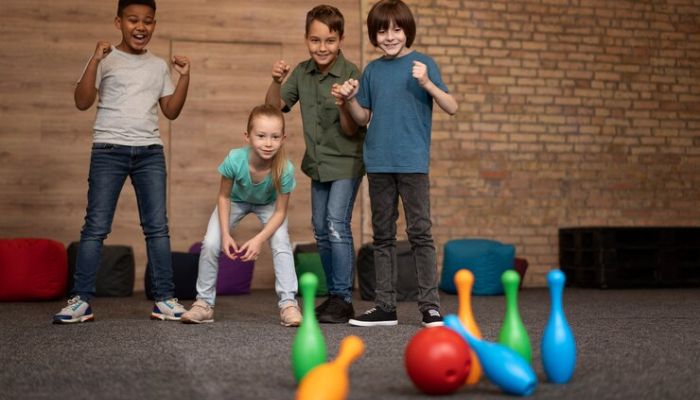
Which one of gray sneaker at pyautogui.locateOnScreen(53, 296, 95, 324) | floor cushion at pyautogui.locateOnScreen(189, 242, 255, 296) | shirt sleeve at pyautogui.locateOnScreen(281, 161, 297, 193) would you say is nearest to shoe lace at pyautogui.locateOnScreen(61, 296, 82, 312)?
gray sneaker at pyautogui.locateOnScreen(53, 296, 95, 324)

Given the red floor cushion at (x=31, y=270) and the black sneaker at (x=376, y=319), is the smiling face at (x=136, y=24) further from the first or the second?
the red floor cushion at (x=31, y=270)

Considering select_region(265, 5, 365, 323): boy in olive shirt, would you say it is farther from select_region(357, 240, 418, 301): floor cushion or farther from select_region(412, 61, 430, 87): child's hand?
select_region(357, 240, 418, 301): floor cushion

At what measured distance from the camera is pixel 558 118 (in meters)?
6.60

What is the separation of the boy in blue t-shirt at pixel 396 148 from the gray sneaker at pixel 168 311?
760mm

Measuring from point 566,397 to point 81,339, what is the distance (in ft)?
5.74

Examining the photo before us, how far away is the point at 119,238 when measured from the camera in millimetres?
5801

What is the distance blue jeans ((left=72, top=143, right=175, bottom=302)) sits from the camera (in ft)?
11.3

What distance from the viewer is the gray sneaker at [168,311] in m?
3.52

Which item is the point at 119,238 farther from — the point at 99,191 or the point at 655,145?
the point at 655,145

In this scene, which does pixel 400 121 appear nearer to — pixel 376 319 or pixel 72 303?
pixel 376 319

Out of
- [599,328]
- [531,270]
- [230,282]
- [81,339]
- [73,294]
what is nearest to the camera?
[81,339]

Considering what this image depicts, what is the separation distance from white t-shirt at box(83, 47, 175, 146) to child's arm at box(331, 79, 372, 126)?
843mm

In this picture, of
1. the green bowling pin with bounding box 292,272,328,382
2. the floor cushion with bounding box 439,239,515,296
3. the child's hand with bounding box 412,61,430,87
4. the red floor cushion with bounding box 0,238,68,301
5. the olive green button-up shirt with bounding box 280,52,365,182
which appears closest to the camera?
the green bowling pin with bounding box 292,272,328,382

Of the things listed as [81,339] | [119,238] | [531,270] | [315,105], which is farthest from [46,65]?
[531,270]
